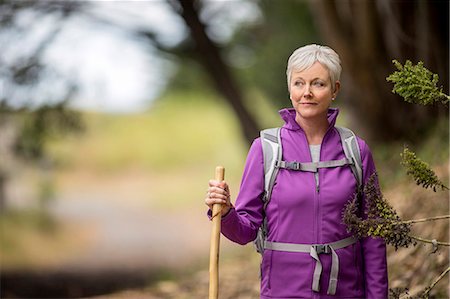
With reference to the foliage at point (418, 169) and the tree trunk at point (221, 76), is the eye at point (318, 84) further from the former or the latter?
the tree trunk at point (221, 76)

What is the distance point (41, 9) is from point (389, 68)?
4.85m

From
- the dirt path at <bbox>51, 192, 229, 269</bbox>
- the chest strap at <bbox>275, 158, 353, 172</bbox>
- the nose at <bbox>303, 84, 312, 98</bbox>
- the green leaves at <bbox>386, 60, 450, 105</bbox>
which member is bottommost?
the chest strap at <bbox>275, 158, 353, 172</bbox>

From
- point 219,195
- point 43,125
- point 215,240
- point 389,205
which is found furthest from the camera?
point 43,125

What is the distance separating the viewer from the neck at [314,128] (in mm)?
3318

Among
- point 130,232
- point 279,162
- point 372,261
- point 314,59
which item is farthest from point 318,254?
point 130,232

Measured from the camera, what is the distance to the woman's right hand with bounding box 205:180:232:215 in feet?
10.4

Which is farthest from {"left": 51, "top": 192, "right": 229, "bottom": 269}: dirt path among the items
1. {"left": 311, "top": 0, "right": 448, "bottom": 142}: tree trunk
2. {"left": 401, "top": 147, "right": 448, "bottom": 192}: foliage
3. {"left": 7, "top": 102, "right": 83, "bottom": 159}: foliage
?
{"left": 401, "top": 147, "right": 448, "bottom": 192}: foliage

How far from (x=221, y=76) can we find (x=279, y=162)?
8.48m

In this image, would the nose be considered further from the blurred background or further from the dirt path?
the dirt path

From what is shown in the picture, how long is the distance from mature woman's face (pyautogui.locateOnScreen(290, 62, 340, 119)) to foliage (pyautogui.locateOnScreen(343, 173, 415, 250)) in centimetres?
35

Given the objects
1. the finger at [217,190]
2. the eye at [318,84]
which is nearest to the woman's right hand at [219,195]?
the finger at [217,190]

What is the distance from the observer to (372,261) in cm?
331

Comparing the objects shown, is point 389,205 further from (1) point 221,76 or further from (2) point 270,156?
(1) point 221,76

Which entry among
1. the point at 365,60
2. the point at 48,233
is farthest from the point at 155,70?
the point at 365,60
